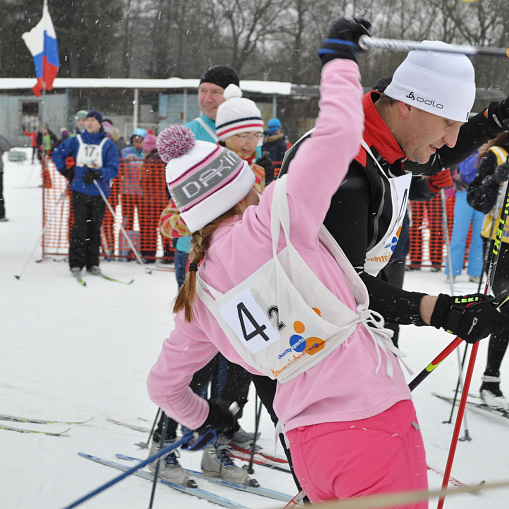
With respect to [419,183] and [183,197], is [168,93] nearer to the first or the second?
[419,183]

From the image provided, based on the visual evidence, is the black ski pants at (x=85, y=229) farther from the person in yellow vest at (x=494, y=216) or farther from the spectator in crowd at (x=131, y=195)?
the person in yellow vest at (x=494, y=216)

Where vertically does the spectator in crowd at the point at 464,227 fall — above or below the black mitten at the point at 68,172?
below

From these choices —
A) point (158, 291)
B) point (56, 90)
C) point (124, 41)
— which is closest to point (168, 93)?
point (56, 90)

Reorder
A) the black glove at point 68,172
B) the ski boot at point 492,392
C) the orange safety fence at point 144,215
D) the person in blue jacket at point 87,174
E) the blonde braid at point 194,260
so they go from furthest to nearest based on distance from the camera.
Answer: the orange safety fence at point 144,215, the black glove at point 68,172, the person in blue jacket at point 87,174, the ski boot at point 492,392, the blonde braid at point 194,260

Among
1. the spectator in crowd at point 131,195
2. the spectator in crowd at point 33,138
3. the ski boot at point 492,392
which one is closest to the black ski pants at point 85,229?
the spectator in crowd at point 131,195

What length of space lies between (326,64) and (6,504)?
2.31 meters

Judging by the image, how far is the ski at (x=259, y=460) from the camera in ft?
10.7

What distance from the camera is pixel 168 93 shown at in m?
20.5

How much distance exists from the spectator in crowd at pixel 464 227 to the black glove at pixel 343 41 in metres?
6.26

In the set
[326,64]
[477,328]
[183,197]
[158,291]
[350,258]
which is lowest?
[158,291]

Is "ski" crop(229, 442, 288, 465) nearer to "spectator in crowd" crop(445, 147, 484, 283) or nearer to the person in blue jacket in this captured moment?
"spectator in crowd" crop(445, 147, 484, 283)

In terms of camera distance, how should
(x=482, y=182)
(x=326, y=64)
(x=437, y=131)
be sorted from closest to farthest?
(x=326, y=64) → (x=437, y=131) → (x=482, y=182)

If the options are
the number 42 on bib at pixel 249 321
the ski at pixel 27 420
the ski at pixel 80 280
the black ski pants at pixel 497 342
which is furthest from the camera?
the ski at pixel 80 280

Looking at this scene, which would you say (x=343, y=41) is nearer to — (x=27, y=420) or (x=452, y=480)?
(x=452, y=480)
